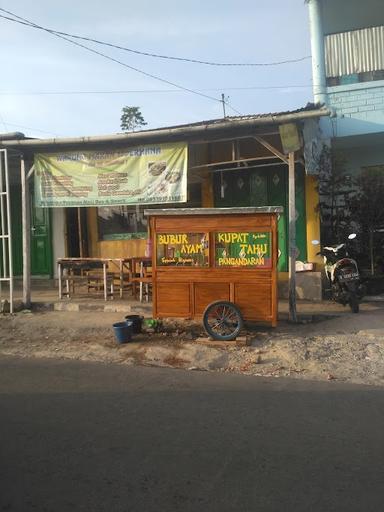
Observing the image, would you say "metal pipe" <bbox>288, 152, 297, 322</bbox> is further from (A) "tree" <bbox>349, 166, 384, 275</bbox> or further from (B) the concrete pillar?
(B) the concrete pillar

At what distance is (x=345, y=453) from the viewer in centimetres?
375

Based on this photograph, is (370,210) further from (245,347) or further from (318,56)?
(245,347)

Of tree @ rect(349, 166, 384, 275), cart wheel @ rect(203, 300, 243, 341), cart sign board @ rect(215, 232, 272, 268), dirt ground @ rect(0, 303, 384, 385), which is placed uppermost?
tree @ rect(349, 166, 384, 275)

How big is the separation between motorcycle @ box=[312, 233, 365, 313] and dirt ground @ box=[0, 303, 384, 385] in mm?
241

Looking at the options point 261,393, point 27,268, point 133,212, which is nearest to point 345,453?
point 261,393

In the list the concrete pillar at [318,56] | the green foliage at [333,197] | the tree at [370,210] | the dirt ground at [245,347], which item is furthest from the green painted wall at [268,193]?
the dirt ground at [245,347]

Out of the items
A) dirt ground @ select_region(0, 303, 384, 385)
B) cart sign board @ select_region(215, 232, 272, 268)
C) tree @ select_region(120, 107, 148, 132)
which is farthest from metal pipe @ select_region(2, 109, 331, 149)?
tree @ select_region(120, 107, 148, 132)

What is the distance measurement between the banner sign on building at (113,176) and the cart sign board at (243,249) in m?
1.89

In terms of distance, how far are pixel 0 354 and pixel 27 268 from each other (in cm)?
299

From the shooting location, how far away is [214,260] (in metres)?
7.57

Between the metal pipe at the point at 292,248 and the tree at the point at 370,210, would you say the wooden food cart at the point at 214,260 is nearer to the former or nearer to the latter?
the metal pipe at the point at 292,248

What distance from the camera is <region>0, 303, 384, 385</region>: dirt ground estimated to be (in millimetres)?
6375

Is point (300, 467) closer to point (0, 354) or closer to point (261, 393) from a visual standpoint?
point (261, 393)

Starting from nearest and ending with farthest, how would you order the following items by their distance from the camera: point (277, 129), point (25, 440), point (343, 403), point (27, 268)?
point (25, 440) → point (343, 403) → point (277, 129) → point (27, 268)
